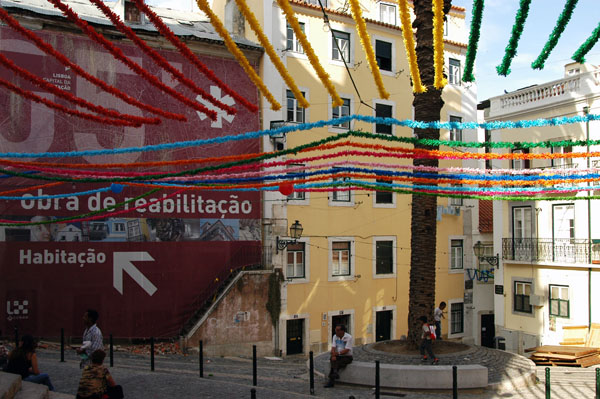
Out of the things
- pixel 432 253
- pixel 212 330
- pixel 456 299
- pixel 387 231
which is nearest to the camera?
pixel 432 253

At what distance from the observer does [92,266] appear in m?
23.3

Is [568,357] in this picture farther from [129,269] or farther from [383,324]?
[129,269]

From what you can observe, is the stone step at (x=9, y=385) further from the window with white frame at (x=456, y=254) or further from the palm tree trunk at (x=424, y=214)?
the window with white frame at (x=456, y=254)

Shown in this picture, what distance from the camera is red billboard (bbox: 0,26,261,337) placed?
22391 millimetres

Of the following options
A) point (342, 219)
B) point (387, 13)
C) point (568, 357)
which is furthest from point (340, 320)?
point (387, 13)

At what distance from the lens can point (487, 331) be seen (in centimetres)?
3309

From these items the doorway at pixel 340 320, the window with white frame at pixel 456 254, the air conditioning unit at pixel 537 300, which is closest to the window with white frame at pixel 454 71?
the window with white frame at pixel 456 254

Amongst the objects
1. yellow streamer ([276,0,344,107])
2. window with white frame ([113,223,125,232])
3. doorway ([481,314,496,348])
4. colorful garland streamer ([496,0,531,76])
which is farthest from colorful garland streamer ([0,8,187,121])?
doorway ([481,314,496,348])

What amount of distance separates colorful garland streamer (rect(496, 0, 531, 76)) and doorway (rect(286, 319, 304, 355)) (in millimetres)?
19455

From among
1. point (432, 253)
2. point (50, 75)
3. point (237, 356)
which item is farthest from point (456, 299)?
point (50, 75)

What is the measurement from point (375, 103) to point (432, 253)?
15557mm

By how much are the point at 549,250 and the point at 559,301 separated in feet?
7.03

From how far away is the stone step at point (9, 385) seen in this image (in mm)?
9605

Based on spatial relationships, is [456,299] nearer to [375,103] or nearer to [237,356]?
[375,103]
